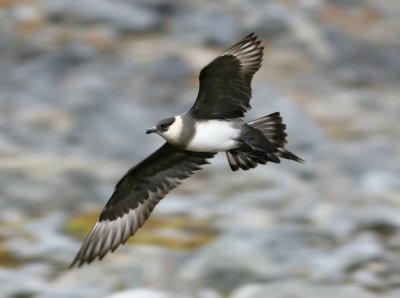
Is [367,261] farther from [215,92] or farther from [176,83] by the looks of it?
[176,83]

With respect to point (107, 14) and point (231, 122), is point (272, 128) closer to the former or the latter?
point (231, 122)

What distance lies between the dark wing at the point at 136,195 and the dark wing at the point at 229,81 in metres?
0.85

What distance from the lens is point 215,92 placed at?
7.77 metres

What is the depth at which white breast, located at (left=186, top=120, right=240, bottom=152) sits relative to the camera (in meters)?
7.68

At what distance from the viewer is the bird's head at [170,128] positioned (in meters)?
7.65

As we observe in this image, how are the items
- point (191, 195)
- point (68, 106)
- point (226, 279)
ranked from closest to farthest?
1. point (226, 279)
2. point (191, 195)
3. point (68, 106)

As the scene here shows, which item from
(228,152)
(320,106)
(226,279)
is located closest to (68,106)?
(320,106)

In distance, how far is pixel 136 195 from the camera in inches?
348

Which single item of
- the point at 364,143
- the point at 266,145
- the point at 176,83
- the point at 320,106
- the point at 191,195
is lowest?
the point at 266,145

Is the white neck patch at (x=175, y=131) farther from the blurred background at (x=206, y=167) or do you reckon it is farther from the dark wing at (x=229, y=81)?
the blurred background at (x=206, y=167)

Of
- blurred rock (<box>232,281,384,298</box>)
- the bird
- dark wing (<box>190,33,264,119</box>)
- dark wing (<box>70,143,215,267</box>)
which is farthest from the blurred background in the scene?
dark wing (<box>190,33,264,119</box>)

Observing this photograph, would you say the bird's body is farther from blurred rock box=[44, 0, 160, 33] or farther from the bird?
blurred rock box=[44, 0, 160, 33]

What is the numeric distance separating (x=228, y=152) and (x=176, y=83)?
7.16 m

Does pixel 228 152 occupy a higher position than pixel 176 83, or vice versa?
pixel 176 83
